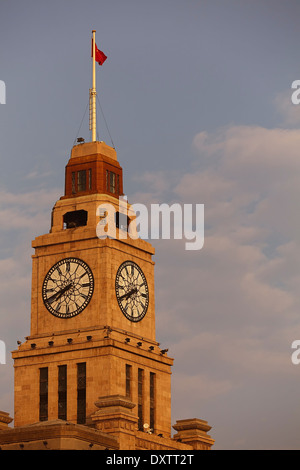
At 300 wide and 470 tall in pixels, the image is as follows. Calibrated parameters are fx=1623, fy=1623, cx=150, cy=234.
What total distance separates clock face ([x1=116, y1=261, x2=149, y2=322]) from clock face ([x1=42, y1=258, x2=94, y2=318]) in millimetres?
3339

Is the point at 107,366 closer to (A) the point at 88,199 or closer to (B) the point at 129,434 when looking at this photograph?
(B) the point at 129,434

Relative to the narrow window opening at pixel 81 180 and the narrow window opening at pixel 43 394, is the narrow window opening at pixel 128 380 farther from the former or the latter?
the narrow window opening at pixel 81 180

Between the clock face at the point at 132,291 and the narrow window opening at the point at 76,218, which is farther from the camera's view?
the narrow window opening at the point at 76,218

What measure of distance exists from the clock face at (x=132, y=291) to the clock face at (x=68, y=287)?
334 cm

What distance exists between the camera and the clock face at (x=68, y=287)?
6412 inches

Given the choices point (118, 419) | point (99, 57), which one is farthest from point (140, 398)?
point (99, 57)

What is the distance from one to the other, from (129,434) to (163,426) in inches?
514

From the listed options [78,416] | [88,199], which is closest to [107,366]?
[78,416]

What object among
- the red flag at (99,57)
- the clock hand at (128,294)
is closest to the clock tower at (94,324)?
the clock hand at (128,294)

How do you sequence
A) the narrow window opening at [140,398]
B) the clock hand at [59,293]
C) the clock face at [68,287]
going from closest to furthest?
the narrow window opening at [140,398] < the clock face at [68,287] < the clock hand at [59,293]

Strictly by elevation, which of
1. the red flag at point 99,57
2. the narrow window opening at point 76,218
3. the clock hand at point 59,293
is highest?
the red flag at point 99,57

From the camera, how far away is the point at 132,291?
16562 centimetres

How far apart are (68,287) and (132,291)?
669 cm

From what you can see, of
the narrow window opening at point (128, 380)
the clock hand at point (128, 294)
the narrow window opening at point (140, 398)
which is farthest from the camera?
the clock hand at point (128, 294)
